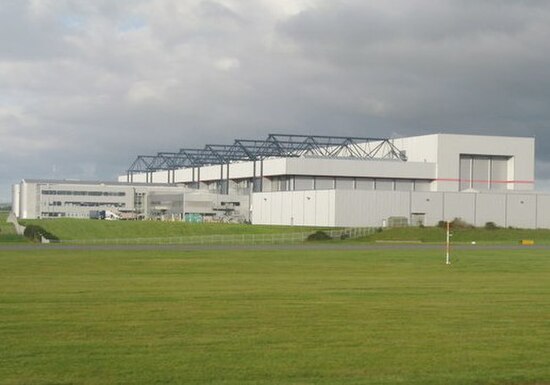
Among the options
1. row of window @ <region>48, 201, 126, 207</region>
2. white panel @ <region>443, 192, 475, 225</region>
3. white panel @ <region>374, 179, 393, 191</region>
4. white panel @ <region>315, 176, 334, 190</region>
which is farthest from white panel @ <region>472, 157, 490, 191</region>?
row of window @ <region>48, 201, 126, 207</region>

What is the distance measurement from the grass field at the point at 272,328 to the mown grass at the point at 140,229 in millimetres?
71713

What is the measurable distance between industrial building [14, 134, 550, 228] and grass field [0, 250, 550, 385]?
260ft

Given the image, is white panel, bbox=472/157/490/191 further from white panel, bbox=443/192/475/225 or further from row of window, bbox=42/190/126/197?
row of window, bbox=42/190/126/197

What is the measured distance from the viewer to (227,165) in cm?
15725

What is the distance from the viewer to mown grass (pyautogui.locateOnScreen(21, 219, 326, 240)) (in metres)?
107

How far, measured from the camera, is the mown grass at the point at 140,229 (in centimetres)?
10681

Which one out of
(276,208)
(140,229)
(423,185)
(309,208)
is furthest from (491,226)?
(140,229)

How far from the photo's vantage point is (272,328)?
1836 centimetres

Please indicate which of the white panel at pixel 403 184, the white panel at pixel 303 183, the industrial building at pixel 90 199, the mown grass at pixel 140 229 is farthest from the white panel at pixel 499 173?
the industrial building at pixel 90 199

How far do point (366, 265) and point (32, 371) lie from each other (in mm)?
31251

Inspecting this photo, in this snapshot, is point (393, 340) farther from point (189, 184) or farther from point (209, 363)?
point (189, 184)

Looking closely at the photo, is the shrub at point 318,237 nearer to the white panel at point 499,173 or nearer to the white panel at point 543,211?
the white panel at point 543,211

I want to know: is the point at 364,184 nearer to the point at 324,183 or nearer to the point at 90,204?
the point at 324,183

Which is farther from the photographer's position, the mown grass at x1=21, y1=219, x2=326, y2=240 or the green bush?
the mown grass at x1=21, y1=219, x2=326, y2=240
